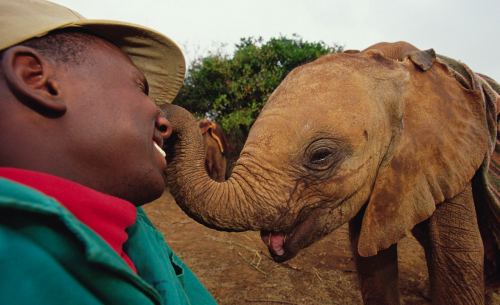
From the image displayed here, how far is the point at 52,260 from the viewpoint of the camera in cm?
61

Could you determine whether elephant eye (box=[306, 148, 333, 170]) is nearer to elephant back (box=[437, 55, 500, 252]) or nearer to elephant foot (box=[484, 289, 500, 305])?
elephant back (box=[437, 55, 500, 252])

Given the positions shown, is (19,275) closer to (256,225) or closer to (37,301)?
(37,301)

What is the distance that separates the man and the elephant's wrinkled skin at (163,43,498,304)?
64 centimetres

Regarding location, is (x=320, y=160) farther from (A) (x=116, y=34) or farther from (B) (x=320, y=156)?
(A) (x=116, y=34)

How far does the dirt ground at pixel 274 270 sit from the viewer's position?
3.47 meters

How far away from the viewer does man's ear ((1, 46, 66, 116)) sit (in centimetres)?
75

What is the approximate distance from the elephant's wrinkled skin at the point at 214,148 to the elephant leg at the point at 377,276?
6325mm

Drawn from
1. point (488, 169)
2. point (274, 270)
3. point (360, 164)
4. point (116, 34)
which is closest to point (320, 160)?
point (360, 164)

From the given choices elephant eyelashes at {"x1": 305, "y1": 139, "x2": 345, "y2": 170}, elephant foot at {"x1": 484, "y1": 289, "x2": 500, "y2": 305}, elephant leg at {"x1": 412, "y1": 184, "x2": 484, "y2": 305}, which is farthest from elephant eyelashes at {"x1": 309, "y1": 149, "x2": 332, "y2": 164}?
elephant foot at {"x1": 484, "y1": 289, "x2": 500, "y2": 305}

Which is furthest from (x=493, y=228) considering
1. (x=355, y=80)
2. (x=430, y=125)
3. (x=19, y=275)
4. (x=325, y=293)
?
(x=19, y=275)

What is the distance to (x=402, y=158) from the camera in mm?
1928

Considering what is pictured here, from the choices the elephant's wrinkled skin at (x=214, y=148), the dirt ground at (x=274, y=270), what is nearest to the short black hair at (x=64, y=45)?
the dirt ground at (x=274, y=270)

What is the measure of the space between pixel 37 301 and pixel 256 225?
49.0 inches

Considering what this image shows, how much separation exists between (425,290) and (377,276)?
1.60 metres
